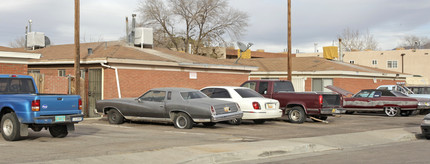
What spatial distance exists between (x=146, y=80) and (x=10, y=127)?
12.9 metres

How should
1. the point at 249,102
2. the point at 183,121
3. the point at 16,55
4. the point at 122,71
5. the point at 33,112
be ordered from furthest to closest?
the point at 122,71, the point at 16,55, the point at 249,102, the point at 183,121, the point at 33,112

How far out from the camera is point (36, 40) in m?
33.8

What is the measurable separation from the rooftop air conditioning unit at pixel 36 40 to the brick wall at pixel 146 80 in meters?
12.2

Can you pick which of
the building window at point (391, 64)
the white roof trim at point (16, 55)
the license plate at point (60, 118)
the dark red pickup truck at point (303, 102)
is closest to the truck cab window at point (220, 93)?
the dark red pickup truck at point (303, 102)

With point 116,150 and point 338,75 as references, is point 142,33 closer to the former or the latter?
point 338,75

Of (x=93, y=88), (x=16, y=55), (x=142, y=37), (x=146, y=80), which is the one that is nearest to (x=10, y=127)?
(x=16, y=55)

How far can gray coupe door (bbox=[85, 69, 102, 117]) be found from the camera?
24203 mm

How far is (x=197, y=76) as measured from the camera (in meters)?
28.3

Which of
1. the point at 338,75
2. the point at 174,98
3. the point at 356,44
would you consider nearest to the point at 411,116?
the point at 338,75

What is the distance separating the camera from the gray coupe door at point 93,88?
24203mm

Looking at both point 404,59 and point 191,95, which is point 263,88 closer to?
point 191,95

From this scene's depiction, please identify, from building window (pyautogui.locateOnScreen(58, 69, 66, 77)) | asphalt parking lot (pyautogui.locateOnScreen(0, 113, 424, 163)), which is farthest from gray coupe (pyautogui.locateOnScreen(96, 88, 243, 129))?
building window (pyautogui.locateOnScreen(58, 69, 66, 77))

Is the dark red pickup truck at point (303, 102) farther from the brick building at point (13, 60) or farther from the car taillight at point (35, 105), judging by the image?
the car taillight at point (35, 105)

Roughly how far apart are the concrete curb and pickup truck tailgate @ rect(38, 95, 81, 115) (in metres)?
3.06
